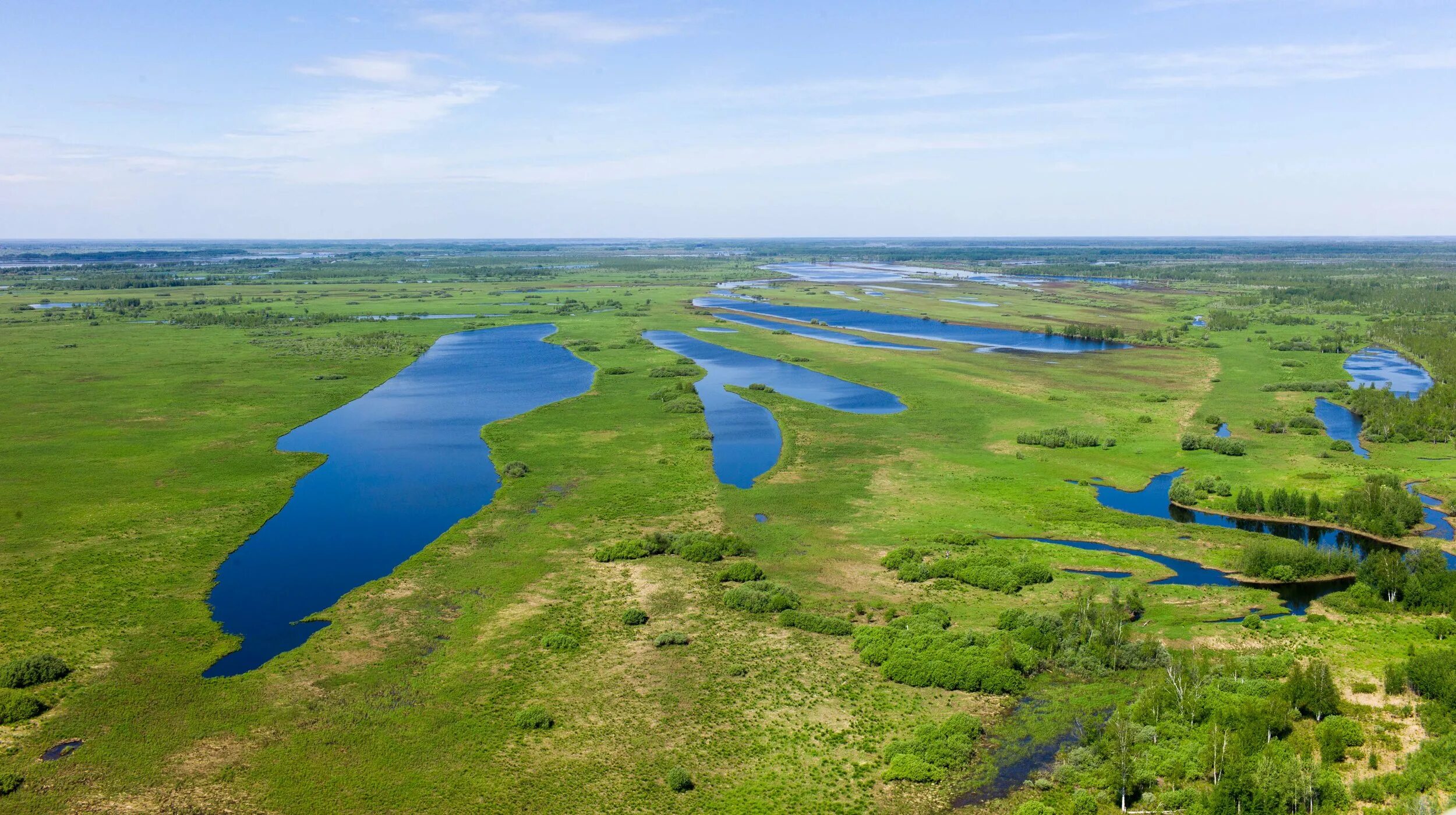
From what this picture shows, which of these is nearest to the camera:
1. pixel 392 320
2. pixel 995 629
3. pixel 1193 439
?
pixel 995 629

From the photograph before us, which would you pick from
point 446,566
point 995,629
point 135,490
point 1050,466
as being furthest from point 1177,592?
point 135,490

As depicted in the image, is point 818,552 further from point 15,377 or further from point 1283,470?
point 15,377

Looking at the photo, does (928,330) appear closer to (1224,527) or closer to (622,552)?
(1224,527)

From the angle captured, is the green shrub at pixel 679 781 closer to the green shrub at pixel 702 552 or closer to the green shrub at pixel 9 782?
the green shrub at pixel 702 552

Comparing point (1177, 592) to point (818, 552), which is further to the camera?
point (818, 552)

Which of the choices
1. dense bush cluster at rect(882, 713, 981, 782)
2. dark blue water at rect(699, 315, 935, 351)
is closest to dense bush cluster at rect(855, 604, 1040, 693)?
dense bush cluster at rect(882, 713, 981, 782)

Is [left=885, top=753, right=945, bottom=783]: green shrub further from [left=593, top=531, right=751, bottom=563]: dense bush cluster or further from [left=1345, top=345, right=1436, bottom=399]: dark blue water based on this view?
[left=1345, top=345, right=1436, bottom=399]: dark blue water

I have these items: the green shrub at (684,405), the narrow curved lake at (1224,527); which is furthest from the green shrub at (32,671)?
the green shrub at (684,405)
